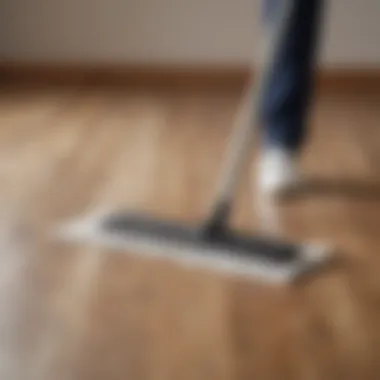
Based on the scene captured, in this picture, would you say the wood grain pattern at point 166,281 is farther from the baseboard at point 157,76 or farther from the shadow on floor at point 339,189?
the baseboard at point 157,76

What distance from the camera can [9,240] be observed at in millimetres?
1582

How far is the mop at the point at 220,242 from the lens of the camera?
141 centimetres

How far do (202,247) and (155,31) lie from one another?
190 centimetres

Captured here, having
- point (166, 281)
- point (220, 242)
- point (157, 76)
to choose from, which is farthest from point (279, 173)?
point (157, 76)

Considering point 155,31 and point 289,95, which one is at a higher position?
point 155,31

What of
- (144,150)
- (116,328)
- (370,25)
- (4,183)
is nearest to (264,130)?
(144,150)

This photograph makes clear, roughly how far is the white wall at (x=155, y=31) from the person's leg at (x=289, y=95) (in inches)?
52.8

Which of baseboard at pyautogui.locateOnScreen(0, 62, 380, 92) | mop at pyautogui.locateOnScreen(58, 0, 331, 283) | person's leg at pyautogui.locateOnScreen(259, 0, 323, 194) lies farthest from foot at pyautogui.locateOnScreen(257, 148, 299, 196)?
baseboard at pyautogui.locateOnScreen(0, 62, 380, 92)

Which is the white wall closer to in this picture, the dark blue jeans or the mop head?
the dark blue jeans

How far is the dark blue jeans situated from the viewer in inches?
71.8

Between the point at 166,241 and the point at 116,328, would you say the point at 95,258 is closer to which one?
the point at 166,241

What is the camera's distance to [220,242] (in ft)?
4.89

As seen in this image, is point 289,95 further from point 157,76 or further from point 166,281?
point 157,76

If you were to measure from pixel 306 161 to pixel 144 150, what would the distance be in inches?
15.4
